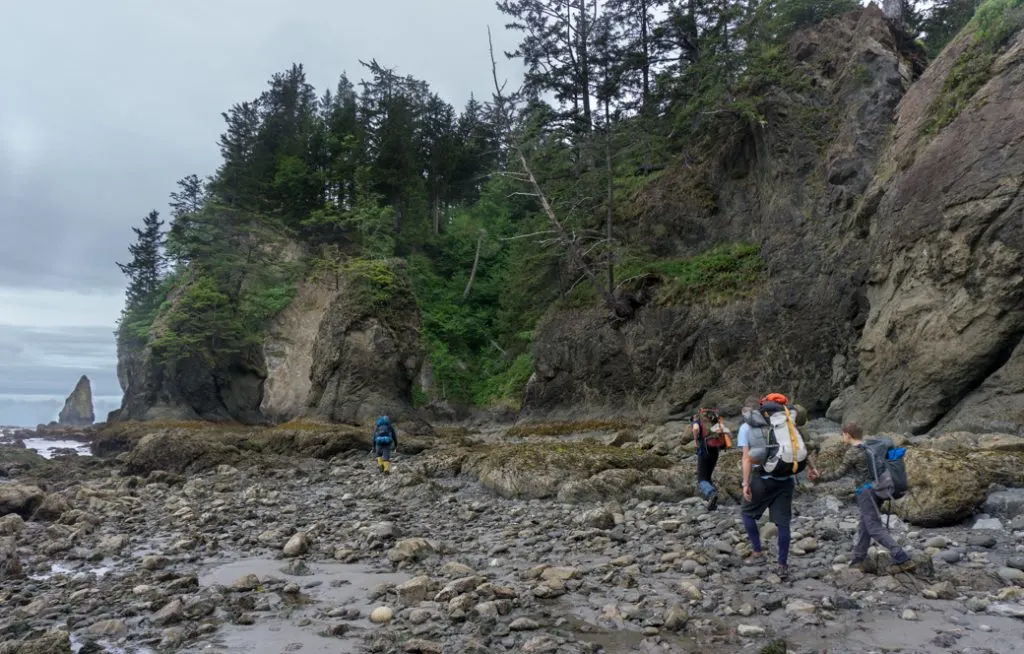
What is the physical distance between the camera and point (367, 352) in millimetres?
32875

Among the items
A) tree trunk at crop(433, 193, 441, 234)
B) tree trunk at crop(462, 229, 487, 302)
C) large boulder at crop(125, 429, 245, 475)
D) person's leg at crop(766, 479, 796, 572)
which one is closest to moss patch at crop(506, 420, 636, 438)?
large boulder at crop(125, 429, 245, 475)

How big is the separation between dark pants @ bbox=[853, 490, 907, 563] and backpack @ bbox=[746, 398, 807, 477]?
2.38 ft

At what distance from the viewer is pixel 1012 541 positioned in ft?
23.4

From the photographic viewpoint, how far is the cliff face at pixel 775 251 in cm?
2148

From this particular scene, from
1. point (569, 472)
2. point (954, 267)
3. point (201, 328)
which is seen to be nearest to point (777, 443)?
point (569, 472)

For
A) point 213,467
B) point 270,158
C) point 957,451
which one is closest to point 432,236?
point 270,158

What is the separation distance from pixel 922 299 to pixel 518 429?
655 inches

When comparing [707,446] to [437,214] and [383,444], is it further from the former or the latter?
[437,214]

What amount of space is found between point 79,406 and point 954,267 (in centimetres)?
9882

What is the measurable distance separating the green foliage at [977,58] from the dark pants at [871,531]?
52.3 feet

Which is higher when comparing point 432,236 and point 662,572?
point 432,236

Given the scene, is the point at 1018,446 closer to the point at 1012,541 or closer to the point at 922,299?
the point at 1012,541

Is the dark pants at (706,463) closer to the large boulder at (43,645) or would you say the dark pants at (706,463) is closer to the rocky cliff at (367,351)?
the large boulder at (43,645)

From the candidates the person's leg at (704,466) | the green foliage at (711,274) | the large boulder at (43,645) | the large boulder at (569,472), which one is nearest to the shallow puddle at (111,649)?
the large boulder at (43,645)
